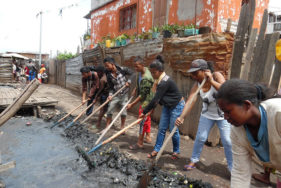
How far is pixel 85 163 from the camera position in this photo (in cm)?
356

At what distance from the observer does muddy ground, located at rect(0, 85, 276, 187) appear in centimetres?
301

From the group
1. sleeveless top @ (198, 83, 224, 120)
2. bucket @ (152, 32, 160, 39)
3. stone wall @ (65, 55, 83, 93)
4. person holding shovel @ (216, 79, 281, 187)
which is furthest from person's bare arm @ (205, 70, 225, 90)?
stone wall @ (65, 55, 83, 93)

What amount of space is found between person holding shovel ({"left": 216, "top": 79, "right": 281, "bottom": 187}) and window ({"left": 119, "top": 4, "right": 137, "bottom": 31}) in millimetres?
9590

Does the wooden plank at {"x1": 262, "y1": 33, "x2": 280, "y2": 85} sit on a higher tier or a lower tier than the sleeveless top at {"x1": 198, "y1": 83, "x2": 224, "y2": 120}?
higher

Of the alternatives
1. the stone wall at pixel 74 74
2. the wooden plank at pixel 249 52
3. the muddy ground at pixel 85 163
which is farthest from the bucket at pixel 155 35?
the stone wall at pixel 74 74

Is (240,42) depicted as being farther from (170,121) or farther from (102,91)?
(102,91)

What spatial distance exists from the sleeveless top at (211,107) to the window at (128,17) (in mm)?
8129

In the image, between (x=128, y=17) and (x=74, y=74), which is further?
(x=74, y=74)

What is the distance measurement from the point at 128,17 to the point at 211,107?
898 centimetres

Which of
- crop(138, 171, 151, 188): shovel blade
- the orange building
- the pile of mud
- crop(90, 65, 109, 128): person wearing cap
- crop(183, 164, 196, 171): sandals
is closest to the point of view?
crop(138, 171, 151, 188): shovel blade

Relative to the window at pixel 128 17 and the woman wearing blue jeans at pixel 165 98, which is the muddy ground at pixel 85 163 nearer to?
the woman wearing blue jeans at pixel 165 98

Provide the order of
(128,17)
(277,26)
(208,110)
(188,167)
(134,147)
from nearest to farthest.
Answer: (208,110), (188,167), (134,147), (128,17), (277,26)

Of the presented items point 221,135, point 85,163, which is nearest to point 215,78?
point 221,135

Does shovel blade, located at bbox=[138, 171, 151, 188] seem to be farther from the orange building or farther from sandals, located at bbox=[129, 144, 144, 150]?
the orange building
